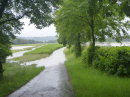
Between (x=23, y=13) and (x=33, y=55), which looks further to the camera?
(x=33, y=55)

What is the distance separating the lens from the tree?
30.3ft

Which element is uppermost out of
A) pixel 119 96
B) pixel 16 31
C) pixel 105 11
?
pixel 105 11

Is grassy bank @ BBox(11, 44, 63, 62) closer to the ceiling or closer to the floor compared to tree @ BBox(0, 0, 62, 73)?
closer to the floor

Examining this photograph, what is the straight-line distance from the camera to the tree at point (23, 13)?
9226mm

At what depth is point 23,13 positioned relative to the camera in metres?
9.68

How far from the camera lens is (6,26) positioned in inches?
417

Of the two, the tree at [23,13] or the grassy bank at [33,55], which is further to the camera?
the grassy bank at [33,55]

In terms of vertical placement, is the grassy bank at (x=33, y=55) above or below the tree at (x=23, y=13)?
below

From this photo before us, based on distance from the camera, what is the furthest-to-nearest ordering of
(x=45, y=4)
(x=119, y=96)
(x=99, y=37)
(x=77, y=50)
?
(x=77, y=50) < (x=99, y=37) < (x=45, y=4) < (x=119, y=96)

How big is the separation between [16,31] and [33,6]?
2813 mm

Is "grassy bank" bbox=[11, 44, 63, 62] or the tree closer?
the tree

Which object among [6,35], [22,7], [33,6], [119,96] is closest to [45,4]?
[33,6]

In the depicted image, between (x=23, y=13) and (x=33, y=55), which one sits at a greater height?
(x=23, y=13)

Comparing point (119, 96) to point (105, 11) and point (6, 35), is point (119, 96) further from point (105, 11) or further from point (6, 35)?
point (6, 35)
